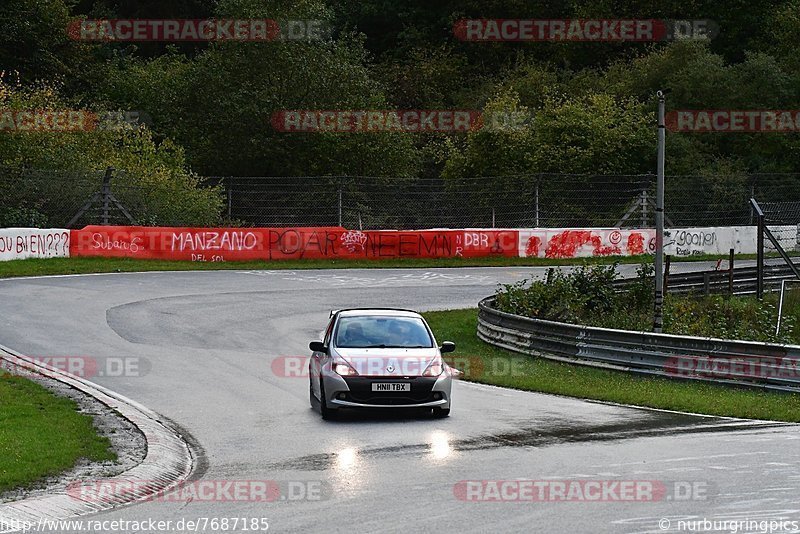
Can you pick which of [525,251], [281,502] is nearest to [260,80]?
[525,251]

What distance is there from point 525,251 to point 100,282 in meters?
16.0

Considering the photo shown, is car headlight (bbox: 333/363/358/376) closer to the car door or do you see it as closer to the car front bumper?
the car front bumper

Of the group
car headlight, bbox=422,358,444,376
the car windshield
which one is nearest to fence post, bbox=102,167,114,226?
the car windshield

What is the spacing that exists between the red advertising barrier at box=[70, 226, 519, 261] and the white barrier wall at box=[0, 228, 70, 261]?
0.44 metres

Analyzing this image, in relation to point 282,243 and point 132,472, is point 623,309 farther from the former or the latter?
point 282,243

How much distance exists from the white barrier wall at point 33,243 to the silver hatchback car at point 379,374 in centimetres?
2103

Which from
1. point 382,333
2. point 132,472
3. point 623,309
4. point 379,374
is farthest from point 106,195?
point 132,472

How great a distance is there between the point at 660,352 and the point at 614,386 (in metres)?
1.41

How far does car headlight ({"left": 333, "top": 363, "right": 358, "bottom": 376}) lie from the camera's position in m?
16.1

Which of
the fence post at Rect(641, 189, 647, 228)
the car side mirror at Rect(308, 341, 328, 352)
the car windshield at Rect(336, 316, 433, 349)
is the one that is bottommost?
the car side mirror at Rect(308, 341, 328, 352)

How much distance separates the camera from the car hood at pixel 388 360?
632 inches

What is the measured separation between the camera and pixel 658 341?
20609 millimetres

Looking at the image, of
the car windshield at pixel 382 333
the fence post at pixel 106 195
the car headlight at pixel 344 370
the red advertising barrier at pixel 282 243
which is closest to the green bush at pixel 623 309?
the car windshield at pixel 382 333

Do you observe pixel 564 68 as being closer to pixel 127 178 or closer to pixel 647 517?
pixel 127 178
